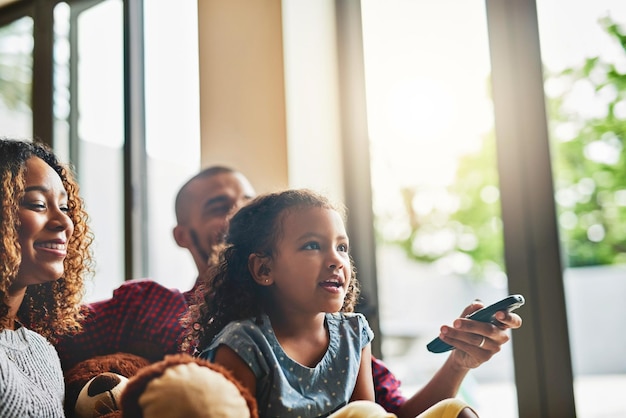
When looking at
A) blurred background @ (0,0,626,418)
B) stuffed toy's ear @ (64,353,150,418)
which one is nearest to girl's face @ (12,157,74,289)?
stuffed toy's ear @ (64,353,150,418)

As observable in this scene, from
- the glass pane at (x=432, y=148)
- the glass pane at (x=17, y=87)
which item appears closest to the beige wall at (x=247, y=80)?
the glass pane at (x=432, y=148)

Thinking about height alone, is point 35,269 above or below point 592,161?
below

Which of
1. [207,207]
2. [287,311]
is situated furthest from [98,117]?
[287,311]

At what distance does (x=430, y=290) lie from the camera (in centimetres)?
166

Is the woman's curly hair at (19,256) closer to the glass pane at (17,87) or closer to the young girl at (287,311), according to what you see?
the young girl at (287,311)

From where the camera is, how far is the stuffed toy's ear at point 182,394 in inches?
20.2

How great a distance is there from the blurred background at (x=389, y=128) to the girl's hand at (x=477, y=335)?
0.23m

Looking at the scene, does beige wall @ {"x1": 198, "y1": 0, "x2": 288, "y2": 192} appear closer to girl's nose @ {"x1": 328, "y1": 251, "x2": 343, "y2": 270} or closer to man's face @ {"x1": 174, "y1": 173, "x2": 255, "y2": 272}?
man's face @ {"x1": 174, "y1": 173, "x2": 255, "y2": 272}

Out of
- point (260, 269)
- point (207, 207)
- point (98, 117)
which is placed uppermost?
point (98, 117)

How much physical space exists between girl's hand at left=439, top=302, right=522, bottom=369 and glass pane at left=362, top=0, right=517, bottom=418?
209mm

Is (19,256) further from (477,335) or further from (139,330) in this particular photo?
(477,335)

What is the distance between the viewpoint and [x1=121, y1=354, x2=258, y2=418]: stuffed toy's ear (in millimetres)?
513

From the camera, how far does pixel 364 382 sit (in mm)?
738

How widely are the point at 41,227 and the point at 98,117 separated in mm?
551
